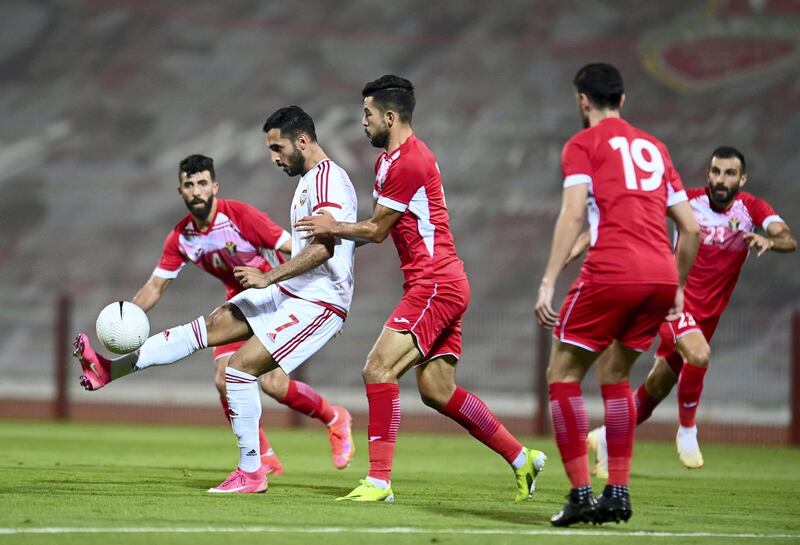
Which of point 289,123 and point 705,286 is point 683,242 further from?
point 705,286

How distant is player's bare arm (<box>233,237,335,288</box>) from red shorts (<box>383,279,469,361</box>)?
24.0 inches

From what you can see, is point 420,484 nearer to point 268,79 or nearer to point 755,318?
point 755,318

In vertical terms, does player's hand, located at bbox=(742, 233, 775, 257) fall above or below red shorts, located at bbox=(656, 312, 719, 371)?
above

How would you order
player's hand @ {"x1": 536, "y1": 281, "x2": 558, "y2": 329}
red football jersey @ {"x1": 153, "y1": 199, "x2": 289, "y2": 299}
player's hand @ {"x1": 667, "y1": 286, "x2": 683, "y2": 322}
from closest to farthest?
player's hand @ {"x1": 536, "y1": 281, "x2": 558, "y2": 329} < player's hand @ {"x1": 667, "y1": 286, "x2": 683, "y2": 322} < red football jersey @ {"x1": 153, "y1": 199, "x2": 289, "y2": 299}

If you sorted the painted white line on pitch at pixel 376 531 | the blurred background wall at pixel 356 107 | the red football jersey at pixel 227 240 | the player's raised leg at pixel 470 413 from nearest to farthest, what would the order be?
the painted white line on pitch at pixel 376 531 → the player's raised leg at pixel 470 413 → the red football jersey at pixel 227 240 → the blurred background wall at pixel 356 107

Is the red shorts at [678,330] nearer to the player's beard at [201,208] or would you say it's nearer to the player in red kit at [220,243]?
the player in red kit at [220,243]

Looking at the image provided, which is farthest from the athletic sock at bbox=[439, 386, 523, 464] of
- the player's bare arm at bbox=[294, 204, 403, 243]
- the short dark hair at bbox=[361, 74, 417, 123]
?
the short dark hair at bbox=[361, 74, 417, 123]

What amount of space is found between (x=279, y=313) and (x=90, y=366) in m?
1.30

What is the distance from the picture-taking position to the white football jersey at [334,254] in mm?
7805

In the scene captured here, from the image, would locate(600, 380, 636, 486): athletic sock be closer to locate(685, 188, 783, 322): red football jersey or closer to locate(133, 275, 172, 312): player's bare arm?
locate(133, 275, 172, 312): player's bare arm

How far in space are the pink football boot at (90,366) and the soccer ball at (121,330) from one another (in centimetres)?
12

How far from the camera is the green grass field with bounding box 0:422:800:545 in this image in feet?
19.2

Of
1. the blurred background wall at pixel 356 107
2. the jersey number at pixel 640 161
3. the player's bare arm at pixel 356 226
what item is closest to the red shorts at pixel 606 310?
the jersey number at pixel 640 161

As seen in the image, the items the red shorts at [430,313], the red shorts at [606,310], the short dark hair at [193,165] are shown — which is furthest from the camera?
the short dark hair at [193,165]
